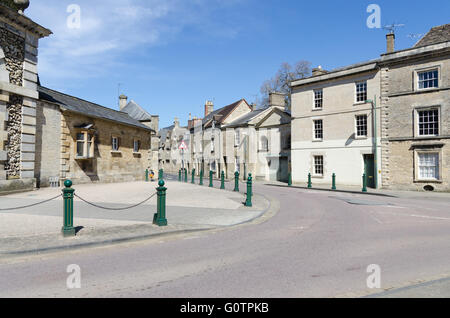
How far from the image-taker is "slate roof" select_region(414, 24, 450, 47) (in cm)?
2256

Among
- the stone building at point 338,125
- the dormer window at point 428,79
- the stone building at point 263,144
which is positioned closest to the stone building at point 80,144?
the stone building at point 263,144

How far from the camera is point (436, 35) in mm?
23078

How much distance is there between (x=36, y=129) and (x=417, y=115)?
23.1 m

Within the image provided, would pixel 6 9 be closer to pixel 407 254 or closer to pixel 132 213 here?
pixel 132 213

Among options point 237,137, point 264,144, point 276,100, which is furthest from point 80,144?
point 276,100

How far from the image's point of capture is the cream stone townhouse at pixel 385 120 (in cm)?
2067

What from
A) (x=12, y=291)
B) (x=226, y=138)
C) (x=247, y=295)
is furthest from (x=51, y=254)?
(x=226, y=138)

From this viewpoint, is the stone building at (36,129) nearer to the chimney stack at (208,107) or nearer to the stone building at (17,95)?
the stone building at (17,95)

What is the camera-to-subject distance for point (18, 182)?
51.1ft

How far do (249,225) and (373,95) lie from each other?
730 inches

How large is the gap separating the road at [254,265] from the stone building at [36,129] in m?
11.8

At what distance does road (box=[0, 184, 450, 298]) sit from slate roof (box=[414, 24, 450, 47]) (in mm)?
19535

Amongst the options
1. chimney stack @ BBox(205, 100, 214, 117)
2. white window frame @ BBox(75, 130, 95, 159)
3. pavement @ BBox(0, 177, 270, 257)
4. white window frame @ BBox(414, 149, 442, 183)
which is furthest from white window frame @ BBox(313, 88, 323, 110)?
chimney stack @ BBox(205, 100, 214, 117)

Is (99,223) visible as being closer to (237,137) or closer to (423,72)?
(423,72)
